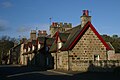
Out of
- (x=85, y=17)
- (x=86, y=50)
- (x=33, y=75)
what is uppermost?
Result: (x=85, y=17)

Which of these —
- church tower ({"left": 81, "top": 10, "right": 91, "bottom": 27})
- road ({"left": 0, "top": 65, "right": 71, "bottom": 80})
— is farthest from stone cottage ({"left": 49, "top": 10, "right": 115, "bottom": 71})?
road ({"left": 0, "top": 65, "right": 71, "bottom": 80})

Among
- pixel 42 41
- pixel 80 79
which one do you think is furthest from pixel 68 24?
pixel 80 79

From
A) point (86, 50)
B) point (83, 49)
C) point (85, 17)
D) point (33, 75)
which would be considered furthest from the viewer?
point (85, 17)

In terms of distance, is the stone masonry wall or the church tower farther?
the church tower

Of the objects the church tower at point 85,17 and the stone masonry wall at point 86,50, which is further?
the church tower at point 85,17

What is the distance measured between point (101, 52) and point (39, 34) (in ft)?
84.0

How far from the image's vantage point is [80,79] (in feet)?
63.0

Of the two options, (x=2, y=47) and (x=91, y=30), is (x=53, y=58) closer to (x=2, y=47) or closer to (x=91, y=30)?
(x=91, y=30)

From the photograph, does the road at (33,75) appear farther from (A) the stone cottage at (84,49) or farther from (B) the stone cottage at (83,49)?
(B) the stone cottage at (83,49)

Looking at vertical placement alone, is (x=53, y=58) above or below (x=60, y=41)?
below

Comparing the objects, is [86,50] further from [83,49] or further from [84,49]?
[83,49]

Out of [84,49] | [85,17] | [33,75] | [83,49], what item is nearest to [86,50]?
[84,49]

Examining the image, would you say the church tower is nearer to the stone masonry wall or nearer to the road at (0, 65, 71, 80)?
the stone masonry wall

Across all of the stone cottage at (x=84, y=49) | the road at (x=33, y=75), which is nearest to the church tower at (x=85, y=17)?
the stone cottage at (x=84, y=49)
